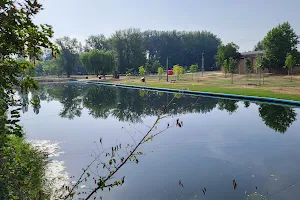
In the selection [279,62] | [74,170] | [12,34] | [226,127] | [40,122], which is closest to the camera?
[12,34]

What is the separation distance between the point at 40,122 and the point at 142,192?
532 inches

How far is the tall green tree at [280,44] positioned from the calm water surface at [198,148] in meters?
31.0

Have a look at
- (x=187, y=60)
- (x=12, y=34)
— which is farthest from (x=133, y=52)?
(x=12, y=34)

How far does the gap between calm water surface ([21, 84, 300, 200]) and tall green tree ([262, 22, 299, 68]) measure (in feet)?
102

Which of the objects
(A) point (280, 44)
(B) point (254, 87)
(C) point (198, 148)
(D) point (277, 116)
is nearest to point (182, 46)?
(A) point (280, 44)

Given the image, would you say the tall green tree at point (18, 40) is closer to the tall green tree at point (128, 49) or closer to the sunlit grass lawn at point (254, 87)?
the sunlit grass lawn at point (254, 87)

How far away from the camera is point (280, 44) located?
1917 inches

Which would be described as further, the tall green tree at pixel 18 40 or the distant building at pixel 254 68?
the distant building at pixel 254 68

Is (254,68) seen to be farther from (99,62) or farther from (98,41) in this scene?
(98,41)

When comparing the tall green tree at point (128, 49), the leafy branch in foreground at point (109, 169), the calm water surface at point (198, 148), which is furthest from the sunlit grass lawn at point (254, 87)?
the tall green tree at point (128, 49)

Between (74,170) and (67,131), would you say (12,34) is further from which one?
(67,131)

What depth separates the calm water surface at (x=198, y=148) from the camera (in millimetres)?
8141

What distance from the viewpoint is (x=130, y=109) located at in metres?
23.5

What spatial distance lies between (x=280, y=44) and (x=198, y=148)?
44.4 m
